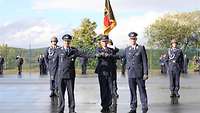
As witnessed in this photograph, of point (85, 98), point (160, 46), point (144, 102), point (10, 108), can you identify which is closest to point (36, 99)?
point (85, 98)

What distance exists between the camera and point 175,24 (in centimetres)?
6925

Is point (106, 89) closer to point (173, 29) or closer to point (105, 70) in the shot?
point (105, 70)

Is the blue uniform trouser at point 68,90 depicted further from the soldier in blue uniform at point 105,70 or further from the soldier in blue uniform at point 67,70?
the soldier in blue uniform at point 105,70

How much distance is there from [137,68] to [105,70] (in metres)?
0.96

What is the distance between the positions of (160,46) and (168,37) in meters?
1.43

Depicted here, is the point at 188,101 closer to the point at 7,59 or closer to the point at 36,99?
the point at 36,99

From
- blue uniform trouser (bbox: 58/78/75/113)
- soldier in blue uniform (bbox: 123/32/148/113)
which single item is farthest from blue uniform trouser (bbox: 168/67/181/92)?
blue uniform trouser (bbox: 58/78/75/113)

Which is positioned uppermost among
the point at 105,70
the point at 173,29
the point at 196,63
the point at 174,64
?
the point at 173,29

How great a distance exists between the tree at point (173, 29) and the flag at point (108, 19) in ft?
149

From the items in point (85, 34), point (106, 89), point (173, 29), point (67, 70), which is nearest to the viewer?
point (67, 70)

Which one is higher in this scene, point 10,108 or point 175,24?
point 175,24

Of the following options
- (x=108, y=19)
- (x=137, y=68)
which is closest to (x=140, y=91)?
(x=137, y=68)

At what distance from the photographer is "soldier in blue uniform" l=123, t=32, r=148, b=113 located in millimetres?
13898

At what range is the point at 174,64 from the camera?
18.7m
